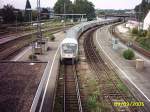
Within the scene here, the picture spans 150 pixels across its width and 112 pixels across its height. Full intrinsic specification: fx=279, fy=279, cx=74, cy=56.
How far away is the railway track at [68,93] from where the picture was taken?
17.0 meters

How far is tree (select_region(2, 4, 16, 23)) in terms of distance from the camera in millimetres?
74812

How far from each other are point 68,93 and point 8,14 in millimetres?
61174

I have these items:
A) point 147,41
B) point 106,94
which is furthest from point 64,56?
point 147,41

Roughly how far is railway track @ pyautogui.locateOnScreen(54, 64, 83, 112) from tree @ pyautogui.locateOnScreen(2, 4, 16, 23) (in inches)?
2066

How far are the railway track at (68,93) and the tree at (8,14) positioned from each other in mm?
52479

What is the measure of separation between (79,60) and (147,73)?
28.4ft

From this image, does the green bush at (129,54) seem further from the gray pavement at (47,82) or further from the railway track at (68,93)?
the railway track at (68,93)

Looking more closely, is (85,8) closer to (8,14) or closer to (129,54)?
(8,14)

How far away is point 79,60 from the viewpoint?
3219cm

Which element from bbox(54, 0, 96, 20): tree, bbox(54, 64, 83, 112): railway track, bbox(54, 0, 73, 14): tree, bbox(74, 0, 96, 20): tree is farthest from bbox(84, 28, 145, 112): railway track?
bbox(74, 0, 96, 20): tree
